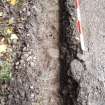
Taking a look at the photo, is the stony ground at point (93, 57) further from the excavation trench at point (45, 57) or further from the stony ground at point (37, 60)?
the stony ground at point (37, 60)

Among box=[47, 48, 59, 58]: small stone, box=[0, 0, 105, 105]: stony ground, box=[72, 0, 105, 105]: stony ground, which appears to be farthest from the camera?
box=[47, 48, 59, 58]: small stone

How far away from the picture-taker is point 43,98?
334 cm

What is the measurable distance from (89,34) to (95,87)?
665 mm

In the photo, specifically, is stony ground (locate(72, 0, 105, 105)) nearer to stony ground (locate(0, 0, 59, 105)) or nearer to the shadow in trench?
the shadow in trench

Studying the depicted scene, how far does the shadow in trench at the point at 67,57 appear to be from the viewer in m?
3.13

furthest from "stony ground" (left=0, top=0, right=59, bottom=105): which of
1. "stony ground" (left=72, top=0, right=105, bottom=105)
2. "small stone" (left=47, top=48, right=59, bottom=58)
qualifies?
"stony ground" (left=72, top=0, right=105, bottom=105)

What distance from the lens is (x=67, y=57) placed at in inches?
133

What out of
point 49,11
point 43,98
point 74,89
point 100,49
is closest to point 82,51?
point 100,49

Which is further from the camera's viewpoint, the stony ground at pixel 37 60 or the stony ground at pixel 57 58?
the stony ground at pixel 37 60

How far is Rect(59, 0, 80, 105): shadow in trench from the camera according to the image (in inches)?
123

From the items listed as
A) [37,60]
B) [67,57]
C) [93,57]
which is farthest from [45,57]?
[93,57]

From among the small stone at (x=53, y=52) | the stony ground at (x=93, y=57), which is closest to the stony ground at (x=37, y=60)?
the small stone at (x=53, y=52)

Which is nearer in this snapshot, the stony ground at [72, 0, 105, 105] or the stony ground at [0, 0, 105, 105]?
the stony ground at [72, 0, 105, 105]

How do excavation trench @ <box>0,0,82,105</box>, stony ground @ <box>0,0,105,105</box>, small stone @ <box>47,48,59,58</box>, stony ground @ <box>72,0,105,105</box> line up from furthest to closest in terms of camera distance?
small stone @ <box>47,48,59,58</box> < excavation trench @ <box>0,0,82,105</box> < stony ground @ <box>0,0,105,105</box> < stony ground @ <box>72,0,105,105</box>
